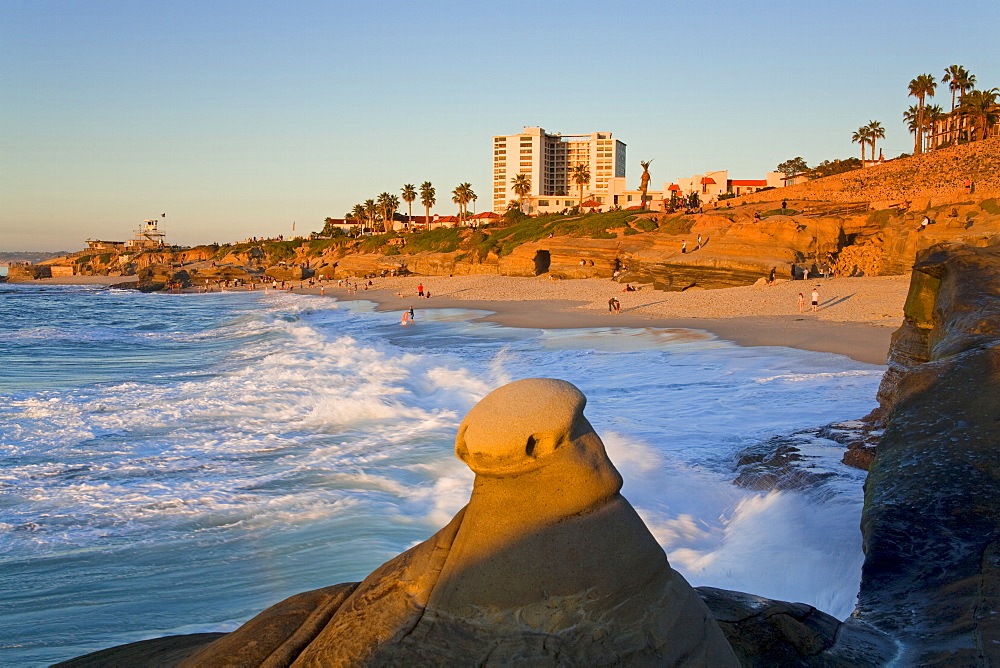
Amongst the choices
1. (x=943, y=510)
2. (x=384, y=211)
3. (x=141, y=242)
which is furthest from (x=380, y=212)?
(x=943, y=510)

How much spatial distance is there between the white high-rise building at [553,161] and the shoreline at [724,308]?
99111 mm

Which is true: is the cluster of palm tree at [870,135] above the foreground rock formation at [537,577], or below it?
above

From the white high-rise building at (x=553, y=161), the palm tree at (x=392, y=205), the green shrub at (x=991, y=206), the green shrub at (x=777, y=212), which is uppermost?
the white high-rise building at (x=553, y=161)

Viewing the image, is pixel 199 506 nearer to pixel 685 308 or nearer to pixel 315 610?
pixel 315 610

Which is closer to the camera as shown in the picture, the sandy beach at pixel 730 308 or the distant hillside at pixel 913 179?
the sandy beach at pixel 730 308

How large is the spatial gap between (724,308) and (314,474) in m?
24.9

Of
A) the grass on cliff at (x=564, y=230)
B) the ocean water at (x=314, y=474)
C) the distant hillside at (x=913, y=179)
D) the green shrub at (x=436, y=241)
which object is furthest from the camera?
the green shrub at (x=436, y=241)

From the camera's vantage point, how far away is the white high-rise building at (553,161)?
14875 cm

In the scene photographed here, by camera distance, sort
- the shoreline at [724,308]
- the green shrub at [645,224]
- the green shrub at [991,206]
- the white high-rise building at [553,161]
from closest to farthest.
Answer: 1. the shoreline at [724,308]
2. the green shrub at [991,206]
3. the green shrub at [645,224]
4. the white high-rise building at [553,161]

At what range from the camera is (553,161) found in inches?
6117

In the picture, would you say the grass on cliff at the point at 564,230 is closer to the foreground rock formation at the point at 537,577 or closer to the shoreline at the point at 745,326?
the shoreline at the point at 745,326

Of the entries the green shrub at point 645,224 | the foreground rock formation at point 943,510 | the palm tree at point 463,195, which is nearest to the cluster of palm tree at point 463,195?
the palm tree at point 463,195

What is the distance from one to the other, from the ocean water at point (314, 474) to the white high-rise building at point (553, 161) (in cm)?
13164

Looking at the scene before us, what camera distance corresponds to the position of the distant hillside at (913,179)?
54.8 meters
